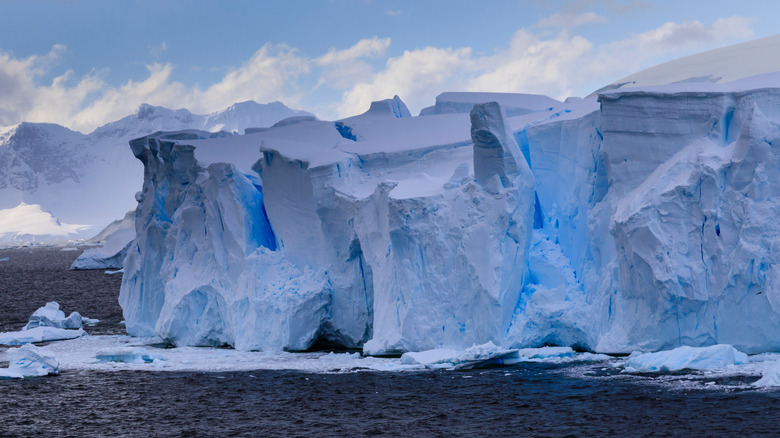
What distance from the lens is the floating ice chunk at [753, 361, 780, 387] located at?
1266cm

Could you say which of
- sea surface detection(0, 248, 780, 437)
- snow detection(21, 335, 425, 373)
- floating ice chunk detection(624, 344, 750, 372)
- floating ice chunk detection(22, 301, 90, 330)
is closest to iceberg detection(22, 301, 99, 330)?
floating ice chunk detection(22, 301, 90, 330)

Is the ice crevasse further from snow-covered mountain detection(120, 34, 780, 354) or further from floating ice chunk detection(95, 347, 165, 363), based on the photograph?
floating ice chunk detection(95, 347, 165, 363)

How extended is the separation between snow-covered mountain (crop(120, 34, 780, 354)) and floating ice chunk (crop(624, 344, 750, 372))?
2.49 ft

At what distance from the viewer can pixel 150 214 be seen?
903 inches

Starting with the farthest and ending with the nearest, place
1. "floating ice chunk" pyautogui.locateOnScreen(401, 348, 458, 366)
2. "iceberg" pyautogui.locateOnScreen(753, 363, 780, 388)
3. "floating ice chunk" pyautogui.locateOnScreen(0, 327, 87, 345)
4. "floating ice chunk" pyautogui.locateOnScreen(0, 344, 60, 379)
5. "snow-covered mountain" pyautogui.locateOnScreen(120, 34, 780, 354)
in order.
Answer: "floating ice chunk" pyautogui.locateOnScreen(0, 327, 87, 345)
"floating ice chunk" pyautogui.locateOnScreen(0, 344, 60, 379)
"floating ice chunk" pyautogui.locateOnScreen(401, 348, 458, 366)
"snow-covered mountain" pyautogui.locateOnScreen(120, 34, 780, 354)
"iceberg" pyautogui.locateOnScreen(753, 363, 780, 388)

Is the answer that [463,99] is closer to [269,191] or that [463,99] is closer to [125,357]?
[269,191]

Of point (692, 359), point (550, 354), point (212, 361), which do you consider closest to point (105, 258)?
point (212, 361)

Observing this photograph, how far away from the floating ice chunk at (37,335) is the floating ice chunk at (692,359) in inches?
584

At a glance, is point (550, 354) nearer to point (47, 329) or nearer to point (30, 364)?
point (30, 364)

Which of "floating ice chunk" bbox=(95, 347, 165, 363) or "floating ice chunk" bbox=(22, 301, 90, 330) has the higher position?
"floating ice chunk" bbox=(22, 301, 90, 330)

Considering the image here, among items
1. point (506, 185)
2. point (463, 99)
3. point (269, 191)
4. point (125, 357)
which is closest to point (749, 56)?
point (463, 99)

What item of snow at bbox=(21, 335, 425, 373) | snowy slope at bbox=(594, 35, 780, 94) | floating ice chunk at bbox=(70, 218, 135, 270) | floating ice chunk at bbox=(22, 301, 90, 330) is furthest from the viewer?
floating ice chunk at bbox=(70, 218, 135, 270)

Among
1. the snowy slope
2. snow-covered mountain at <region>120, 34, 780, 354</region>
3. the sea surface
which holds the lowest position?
the sea surface

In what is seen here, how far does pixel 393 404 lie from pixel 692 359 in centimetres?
528
